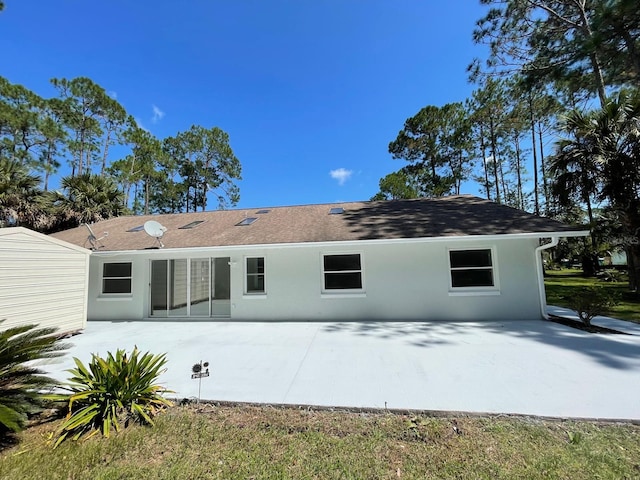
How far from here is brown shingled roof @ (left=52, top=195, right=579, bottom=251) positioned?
28.6 feet

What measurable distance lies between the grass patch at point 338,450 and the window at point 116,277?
780cm

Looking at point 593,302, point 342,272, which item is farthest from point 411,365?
point 593,302

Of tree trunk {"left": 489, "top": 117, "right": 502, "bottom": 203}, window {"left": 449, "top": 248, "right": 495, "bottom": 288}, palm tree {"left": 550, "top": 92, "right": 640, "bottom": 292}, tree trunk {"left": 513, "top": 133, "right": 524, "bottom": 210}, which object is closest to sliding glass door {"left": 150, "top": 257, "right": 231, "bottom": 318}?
window {"left": 449, "top": 248, "right": 495, "bottom": 288}

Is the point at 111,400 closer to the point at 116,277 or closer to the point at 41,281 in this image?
the point at 41,281

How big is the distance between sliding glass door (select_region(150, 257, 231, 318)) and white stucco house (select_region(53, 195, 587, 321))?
1.4 inches

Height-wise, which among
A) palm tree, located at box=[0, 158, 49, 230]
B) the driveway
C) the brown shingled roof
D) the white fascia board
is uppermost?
palm tree, located at box=[0, 158, 49, 230]

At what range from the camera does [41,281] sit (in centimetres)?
705

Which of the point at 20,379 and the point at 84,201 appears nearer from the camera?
the point at 20,379

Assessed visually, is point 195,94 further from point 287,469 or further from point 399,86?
point 287,469

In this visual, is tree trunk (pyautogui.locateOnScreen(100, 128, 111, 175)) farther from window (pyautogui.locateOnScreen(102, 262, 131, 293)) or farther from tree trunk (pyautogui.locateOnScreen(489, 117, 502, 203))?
tree trunk (pyautogui.locateOnScreen(489, 117, 502, 203))

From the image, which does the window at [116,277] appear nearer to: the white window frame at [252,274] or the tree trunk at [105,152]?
the white window frame at [252,274]

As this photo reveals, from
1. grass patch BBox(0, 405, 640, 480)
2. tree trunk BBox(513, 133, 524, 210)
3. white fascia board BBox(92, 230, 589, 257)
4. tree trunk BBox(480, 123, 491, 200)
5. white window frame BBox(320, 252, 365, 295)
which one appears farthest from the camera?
tree trunk BBox(513, 133, 524, 210)

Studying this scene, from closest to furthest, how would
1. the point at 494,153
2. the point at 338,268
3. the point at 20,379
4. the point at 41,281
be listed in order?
the point at 20,379, the point at 41,281, the point at 338,268, the point at 494,153

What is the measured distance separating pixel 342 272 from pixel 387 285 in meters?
1.44
